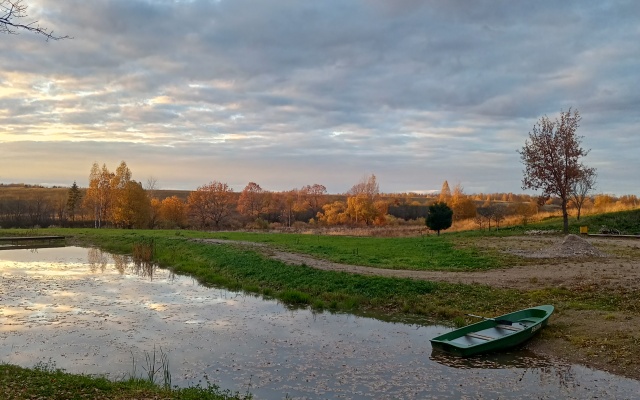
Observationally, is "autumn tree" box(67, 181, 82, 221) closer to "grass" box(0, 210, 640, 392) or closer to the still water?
"grass" box(0, 210, 640, 392)

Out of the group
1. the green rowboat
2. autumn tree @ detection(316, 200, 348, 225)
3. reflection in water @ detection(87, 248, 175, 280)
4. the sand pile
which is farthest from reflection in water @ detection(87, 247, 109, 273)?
autumn tree @ detection(316, 200, 348, 225)

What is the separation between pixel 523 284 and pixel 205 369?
12386 millimetres

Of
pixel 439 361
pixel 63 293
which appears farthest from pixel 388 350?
pixel 63 293

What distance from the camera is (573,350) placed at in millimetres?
11344

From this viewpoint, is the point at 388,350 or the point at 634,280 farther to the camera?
the point at 634,280

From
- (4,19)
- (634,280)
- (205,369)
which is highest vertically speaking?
(4,19)

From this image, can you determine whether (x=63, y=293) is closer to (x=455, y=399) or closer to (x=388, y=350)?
(x=388, y=350)

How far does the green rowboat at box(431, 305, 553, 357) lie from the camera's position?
10.8m

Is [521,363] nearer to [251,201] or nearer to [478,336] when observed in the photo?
[478,336]

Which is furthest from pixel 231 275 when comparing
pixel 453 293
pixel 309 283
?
pixel 453 293

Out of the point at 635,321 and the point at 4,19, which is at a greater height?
the point at 4,19

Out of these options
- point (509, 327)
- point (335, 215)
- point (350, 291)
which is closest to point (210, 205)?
point (335, 215)

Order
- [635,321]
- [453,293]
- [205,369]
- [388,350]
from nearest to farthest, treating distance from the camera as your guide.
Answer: [205,369]
[388,350]
[635,321]
[453,293]

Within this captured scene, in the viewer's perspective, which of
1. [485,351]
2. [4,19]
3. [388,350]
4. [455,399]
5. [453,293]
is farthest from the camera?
[453,293]
